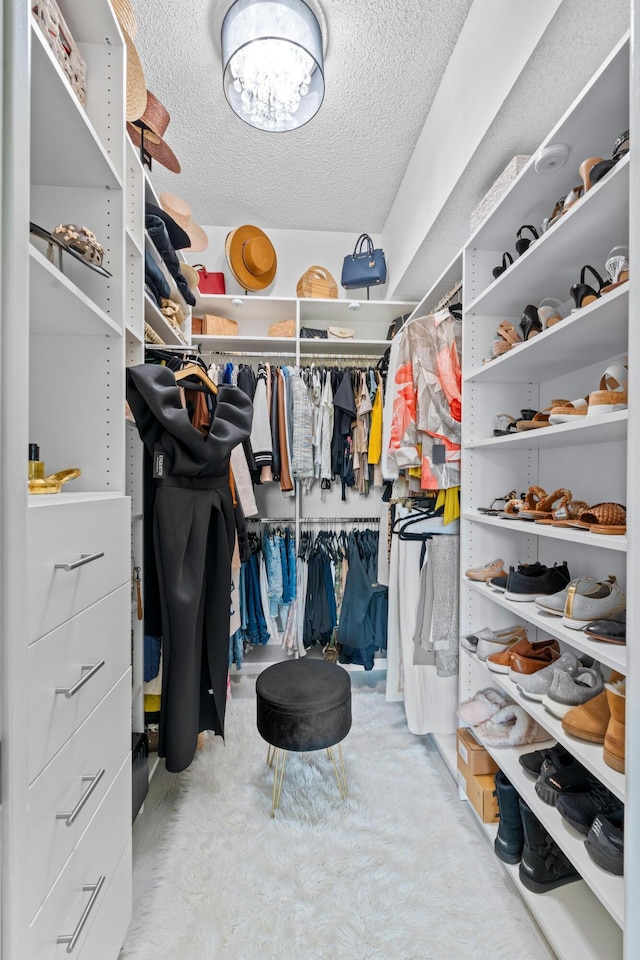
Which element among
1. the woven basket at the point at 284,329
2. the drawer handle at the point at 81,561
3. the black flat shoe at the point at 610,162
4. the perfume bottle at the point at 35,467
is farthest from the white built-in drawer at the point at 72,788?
the woven basket at the point at 284,329

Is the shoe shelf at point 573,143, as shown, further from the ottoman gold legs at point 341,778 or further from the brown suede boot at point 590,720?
the ottoman gold legs at point 341,778

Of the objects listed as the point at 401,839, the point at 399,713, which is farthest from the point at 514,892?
the point at 399,713

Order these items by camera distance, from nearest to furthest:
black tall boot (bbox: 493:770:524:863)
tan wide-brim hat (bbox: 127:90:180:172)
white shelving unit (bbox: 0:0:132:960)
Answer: white shelving unit (bbox: 0:0:132:960), black tall boot (bbox: 493:770:524:863), tan wide-brim hat (bbox: 127:90:180:172)

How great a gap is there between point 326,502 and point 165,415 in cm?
182

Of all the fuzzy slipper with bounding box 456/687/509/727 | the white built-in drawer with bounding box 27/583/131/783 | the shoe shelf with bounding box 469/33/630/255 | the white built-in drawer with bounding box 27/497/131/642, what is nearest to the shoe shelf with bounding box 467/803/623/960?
the fuzzy slipper with bounding box 456/687/509/727

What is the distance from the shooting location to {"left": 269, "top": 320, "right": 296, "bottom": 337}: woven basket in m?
2.86

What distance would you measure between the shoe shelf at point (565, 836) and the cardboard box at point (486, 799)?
0.15 meters

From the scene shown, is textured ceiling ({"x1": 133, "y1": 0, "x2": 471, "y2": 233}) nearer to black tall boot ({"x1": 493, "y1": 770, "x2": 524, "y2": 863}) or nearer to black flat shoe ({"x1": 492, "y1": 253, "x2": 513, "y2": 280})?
black flat shoe ({"x1": 492, "y1": 253, "x2": 513, "y2": 280})

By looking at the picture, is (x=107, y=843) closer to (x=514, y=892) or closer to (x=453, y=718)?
(x=514, y=892)

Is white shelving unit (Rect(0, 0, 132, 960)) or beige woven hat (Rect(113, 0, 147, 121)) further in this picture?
beige woven hat (Rect(113, 0, 147, 121))

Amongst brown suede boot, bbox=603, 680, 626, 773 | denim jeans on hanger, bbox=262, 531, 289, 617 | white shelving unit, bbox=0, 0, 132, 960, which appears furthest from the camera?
denim jeans on hanger, bbox=262, 531, 289, 617

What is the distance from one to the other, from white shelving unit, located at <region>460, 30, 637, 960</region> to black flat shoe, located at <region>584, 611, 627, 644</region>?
30 mm

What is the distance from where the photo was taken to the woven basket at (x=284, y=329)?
286cm

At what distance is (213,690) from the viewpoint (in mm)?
1617
